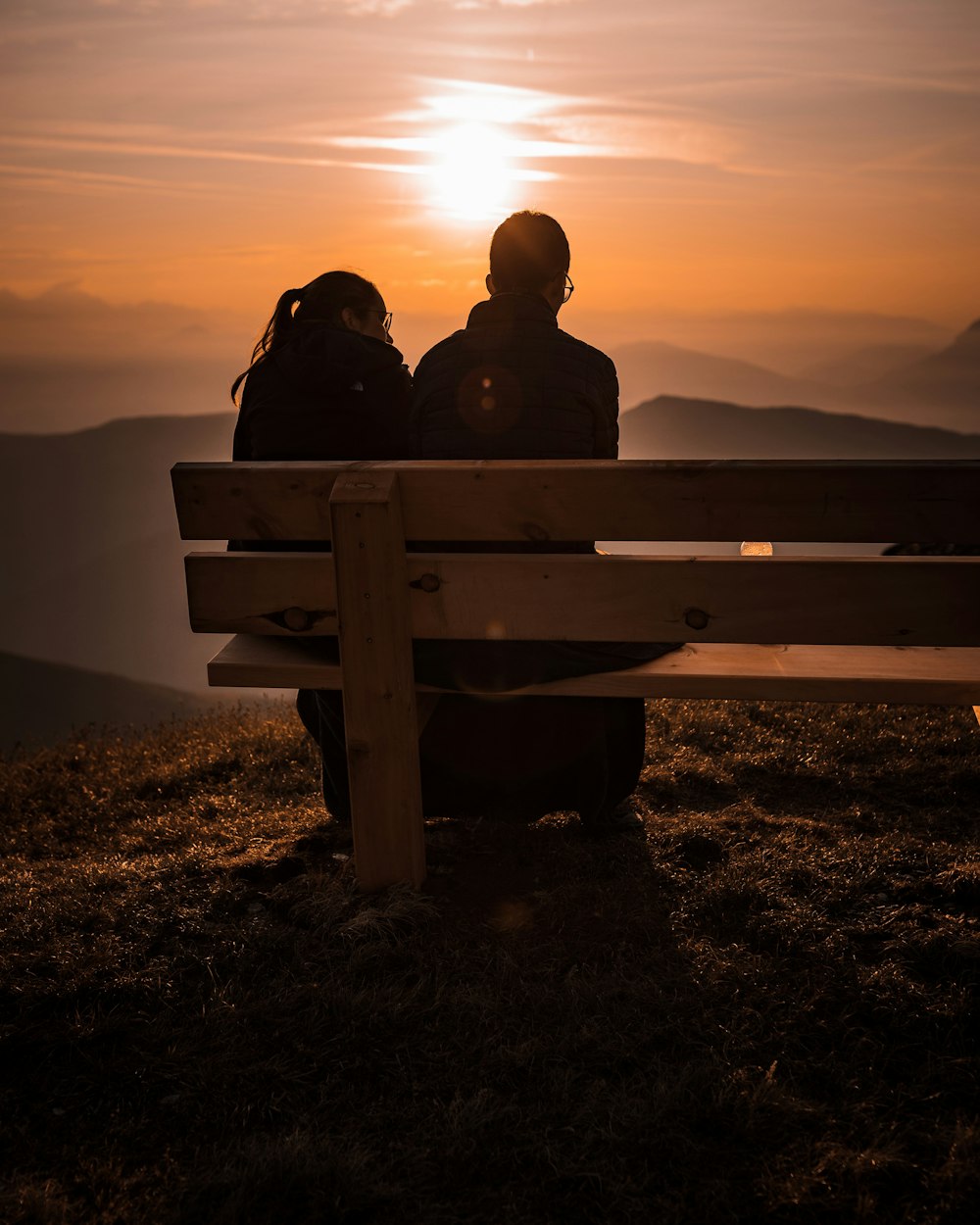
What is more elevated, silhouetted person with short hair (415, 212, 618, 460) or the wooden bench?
silhouetted person with short hair (415, 212, 618, 460)

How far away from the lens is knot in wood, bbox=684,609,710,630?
118 inches

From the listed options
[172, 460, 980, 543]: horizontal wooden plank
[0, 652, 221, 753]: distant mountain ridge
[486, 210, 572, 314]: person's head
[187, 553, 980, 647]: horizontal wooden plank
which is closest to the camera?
[172, 460, 980, 543]: horizontal wooden plank

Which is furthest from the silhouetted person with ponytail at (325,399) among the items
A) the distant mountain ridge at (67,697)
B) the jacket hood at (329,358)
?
the distant mountain ridge at (67,697)

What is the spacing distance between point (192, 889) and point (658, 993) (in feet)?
5.30

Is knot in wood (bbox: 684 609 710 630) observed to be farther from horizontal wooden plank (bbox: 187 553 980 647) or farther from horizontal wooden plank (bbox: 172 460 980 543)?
horizontal wooden plank (bbox: 172 460 980 543)

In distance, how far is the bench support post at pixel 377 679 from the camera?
9.79ft

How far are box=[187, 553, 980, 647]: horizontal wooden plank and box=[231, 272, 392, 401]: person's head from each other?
128 centimetres

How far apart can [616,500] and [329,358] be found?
149 centimetres

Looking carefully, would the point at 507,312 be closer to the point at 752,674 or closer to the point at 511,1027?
the point at 752,674

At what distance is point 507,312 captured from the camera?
3592 mm

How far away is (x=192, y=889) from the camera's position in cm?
341

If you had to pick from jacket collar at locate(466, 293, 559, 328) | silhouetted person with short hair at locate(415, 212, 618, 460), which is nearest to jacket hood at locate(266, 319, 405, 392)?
silhouetted person with short hair at locate(415, 212, 618, 460)

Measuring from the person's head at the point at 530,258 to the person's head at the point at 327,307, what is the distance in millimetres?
572

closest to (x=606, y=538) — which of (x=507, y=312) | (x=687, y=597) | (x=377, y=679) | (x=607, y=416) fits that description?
(x=687, y=597)
